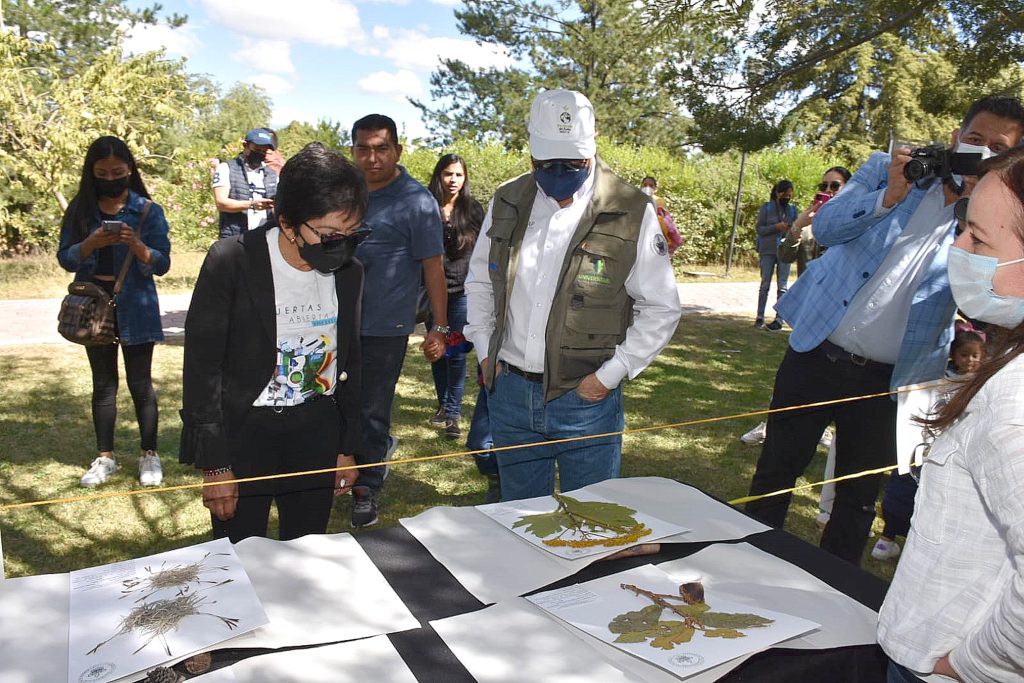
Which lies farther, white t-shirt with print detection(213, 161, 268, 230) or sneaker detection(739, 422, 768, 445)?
white t-shirt with print detection(213, 161, 268, 230)

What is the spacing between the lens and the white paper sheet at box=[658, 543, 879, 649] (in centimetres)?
150

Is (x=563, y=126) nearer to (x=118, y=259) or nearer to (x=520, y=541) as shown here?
(x=520, y=541)

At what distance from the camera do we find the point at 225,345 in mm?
2096

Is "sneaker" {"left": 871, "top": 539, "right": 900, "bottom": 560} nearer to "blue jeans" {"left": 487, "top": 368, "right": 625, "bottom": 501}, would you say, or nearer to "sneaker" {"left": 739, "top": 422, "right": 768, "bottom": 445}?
"sneaker" {"left": 739, "top": 422, "right": 768, "bottom": 445}

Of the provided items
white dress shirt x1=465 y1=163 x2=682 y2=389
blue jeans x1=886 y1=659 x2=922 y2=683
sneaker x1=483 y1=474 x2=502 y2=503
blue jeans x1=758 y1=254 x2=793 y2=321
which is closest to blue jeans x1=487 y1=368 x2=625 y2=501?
white dress shirt x1=465 y1=163 x2=682 y2=389

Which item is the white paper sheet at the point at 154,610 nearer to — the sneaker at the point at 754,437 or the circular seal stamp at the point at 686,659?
the circular seal stamp at the point at 686,659

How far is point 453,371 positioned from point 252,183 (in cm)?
224

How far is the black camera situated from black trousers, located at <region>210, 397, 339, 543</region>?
1897 mm

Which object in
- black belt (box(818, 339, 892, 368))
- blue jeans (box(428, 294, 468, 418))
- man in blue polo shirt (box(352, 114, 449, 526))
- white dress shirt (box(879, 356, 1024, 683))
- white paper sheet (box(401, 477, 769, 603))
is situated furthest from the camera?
blue jeans (box(428, 294, 468, 418))

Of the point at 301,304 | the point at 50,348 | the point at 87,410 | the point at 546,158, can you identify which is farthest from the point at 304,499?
the point at 50,348

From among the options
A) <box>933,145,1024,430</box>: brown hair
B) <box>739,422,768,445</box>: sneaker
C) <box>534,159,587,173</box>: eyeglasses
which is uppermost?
<box>534,159,587,173</box>: eyeglasses

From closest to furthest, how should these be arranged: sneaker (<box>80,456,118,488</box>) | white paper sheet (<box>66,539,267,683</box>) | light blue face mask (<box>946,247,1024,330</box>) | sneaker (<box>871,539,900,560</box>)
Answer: light blue face mask (<box>946,247,1024,330</box>), white paper sheet (<box>66,539,267,683</box>), sneaker (<box>871,539,900,560</box>), sneaker (<box>80,456,118,488</box>)

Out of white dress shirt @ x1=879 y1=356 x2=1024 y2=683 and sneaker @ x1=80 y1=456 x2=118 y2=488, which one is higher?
white dress shirt @ x1=879 y1=356 x2=1024 y2=683

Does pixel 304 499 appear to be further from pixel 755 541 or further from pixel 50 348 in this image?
pixel 50 348
